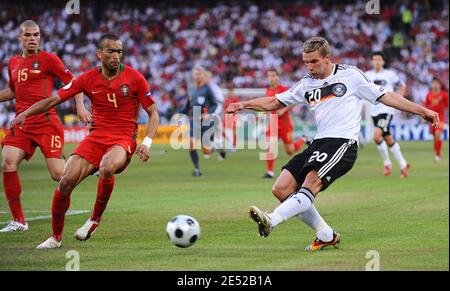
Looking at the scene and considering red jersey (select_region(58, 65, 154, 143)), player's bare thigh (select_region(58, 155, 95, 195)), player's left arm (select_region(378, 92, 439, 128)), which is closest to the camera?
player's left arm (select_region(378, 92, 439, 128))

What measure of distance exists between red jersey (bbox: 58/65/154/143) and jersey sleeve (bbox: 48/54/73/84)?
1328mm

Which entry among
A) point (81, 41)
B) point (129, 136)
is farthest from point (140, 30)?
point (129, 136)

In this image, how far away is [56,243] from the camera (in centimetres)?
1016

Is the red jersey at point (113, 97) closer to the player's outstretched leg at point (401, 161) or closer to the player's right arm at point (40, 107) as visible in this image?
the player's right arm at point (40, 107)

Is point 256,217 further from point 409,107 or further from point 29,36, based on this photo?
point 29,36

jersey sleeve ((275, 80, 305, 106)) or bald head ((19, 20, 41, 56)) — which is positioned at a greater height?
bald head ((19, 20, 41, 56))

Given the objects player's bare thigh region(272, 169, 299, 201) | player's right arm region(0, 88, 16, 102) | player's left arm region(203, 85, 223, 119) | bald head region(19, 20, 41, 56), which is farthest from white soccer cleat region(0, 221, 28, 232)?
player's left arm region(203, 85, 223, 119)

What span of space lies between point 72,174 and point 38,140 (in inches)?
77.5

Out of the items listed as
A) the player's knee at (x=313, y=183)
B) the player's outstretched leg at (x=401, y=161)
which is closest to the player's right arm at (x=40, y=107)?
the player's knee at (x=313, y=183)

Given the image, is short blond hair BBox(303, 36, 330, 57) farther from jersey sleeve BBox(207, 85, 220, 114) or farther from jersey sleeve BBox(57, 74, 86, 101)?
jersey sleeve BBox(207, 85, 220, 114)

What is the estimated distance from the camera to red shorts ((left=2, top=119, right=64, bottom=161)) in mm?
12008

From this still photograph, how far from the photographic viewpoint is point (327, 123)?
32.3 feet
